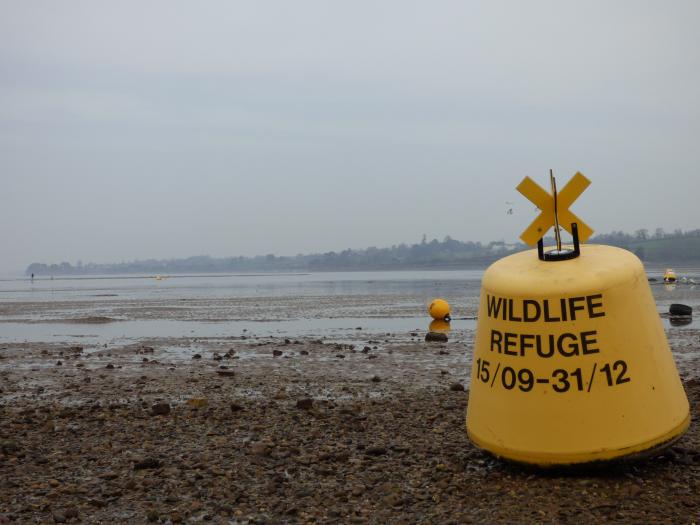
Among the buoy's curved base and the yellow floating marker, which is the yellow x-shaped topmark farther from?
the buoy's curved base

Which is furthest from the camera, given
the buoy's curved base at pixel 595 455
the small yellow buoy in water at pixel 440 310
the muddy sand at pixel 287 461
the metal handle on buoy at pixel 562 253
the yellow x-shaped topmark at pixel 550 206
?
the small yellow buoy in water at pixel 440 310

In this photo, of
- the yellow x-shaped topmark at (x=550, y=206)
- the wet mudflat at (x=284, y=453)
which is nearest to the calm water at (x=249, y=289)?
the wet mudflat at (x=284, y=453)

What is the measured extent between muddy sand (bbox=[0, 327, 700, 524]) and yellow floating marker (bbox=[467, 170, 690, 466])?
0.34 meters

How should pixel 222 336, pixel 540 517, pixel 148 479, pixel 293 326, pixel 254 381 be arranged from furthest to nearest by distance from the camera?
1. pixel 293 326
2. pixel 222 336
3. pixel 254 381
4. pixel 148 479
5. pixel 540 517

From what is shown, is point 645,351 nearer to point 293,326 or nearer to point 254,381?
point 254,381

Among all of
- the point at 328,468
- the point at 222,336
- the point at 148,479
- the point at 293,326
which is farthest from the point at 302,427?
the point at 293,326

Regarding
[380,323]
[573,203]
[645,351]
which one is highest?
[573,203]

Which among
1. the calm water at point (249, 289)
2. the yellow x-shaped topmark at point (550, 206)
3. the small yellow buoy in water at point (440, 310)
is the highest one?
the yellow x-shaped topmark at point (550, 206)

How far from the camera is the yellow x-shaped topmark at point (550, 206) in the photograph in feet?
20.4

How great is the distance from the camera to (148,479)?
20.4 feet

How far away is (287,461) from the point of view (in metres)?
6.73

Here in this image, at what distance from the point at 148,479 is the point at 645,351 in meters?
4.48

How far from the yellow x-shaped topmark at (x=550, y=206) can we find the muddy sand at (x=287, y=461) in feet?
6.88

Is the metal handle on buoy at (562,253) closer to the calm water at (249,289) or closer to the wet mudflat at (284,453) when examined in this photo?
the wet mudflat at (284,453)
